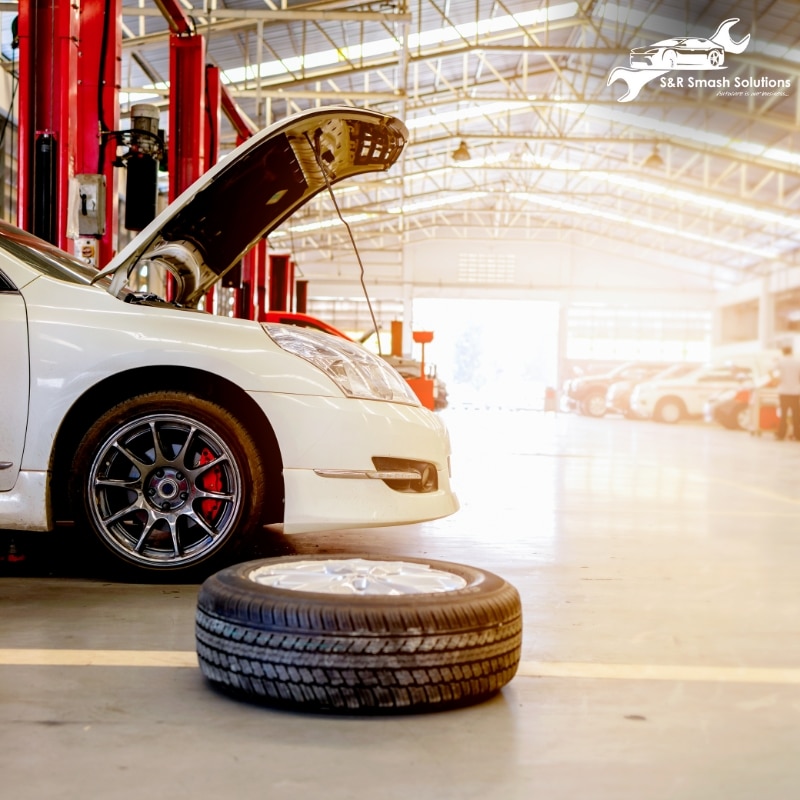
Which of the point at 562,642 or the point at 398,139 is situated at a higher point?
the point at 398,139

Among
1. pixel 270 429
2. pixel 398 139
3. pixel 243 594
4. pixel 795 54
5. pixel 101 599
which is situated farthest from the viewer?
pixel 795 54

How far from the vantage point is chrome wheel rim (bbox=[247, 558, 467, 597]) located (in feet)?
7.13

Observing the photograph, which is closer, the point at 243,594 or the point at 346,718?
the point at 346,718

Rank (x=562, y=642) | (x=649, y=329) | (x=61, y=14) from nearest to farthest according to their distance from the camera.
Answer: 1. (x=562, y=642)
2. (x=61, y=14)
3. (x=649, y=329)

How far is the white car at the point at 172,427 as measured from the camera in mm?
3051

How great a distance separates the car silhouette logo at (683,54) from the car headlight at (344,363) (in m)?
14.3

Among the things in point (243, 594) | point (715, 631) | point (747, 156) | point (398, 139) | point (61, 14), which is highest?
point (747, 156)

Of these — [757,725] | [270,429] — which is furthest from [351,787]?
[270,429]

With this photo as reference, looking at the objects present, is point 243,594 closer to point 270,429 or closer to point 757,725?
point 757,725

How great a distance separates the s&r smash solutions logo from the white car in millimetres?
14590

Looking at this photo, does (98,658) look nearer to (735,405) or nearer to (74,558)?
(74,558)

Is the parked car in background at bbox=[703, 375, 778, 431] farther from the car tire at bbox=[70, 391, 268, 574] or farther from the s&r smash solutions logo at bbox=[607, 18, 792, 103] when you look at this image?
the car tire at bbox=[70, 391, 268, 574]

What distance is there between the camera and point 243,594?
1.96 m

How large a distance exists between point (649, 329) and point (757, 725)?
3612cm
